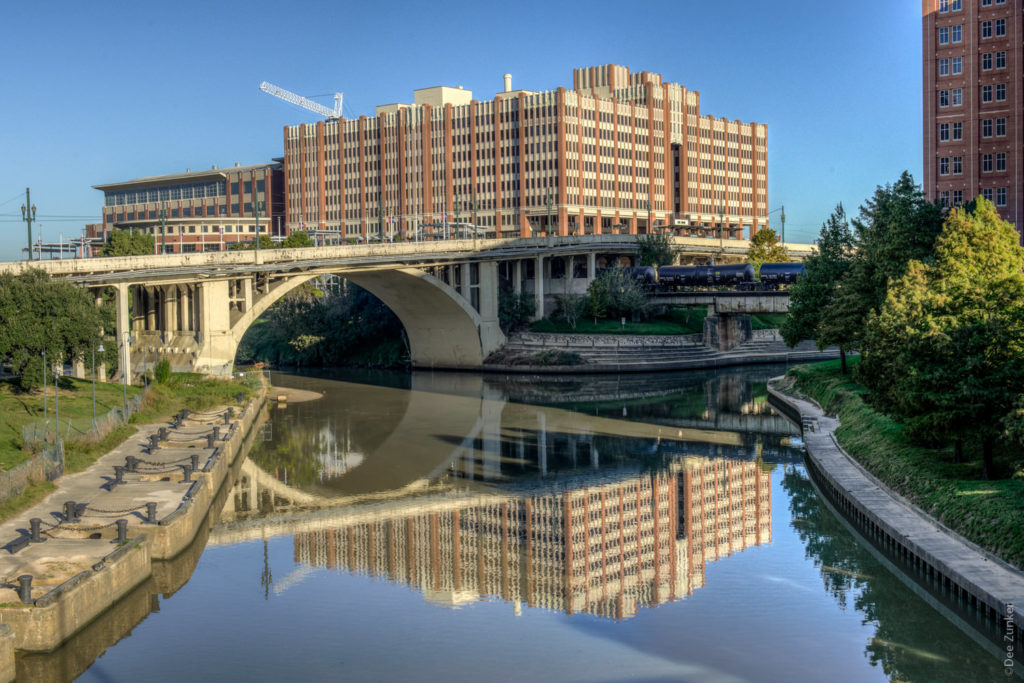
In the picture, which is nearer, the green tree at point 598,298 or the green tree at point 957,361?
the green tree at point 957,361

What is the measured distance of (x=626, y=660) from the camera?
77.3 feet

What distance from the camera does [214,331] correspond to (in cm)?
7088

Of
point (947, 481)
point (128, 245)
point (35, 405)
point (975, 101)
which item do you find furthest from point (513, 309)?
point (947, 481)

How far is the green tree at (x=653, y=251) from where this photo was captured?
11094 cm

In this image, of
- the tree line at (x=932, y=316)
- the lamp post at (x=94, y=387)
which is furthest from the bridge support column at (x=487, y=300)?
the lamp post at (x=94, y=387)

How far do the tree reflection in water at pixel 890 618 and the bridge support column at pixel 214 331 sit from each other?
44.7m

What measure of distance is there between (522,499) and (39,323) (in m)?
24.6

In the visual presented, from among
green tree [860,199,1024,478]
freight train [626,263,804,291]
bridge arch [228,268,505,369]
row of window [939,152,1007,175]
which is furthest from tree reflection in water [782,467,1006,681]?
freight train [626,263,804,291]

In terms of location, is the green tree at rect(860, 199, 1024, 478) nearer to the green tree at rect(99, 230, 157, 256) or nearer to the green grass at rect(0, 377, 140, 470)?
the green grass at rect(0, 377, 140, 470)

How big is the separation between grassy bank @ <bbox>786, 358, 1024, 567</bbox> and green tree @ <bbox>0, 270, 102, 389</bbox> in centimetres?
3464

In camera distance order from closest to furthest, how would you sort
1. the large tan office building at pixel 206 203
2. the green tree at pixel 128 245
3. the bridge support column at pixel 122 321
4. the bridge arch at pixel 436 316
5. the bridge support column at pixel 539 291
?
the bridge support column at pixel 122 321, the bridge arch at pixel 436 316, the bridge support column at pixel 539 291, the green tree at pixel 128 245, the large tan office building at pixel 206 203

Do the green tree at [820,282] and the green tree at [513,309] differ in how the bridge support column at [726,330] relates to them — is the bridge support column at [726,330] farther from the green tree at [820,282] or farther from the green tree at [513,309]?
the green tree at [820,282]

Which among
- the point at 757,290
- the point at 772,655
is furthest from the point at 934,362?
the point at 757,290

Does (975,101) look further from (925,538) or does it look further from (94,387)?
(94,387)
